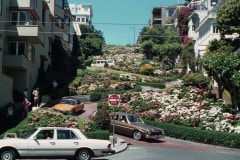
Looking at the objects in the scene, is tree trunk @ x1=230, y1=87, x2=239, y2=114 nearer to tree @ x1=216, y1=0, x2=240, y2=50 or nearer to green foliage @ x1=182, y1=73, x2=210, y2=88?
green foliage @ x1=182, y1=73, x2=210, y2=88

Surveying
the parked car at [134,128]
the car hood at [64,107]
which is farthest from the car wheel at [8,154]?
the car hood at [64,107]

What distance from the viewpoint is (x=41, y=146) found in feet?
56.9

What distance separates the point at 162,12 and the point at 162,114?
96830 millimetres

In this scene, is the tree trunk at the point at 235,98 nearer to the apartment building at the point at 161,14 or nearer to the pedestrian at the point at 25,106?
the pedestrian at the point at 25,106

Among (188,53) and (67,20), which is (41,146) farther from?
(188,53)

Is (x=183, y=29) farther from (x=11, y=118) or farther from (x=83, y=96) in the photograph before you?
(x=11, y=118)

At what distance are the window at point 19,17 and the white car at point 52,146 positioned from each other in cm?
1977

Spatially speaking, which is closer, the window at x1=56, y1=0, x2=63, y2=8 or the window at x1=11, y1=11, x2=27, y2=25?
the window at x1=11, y1=11, x2=27, y2=25

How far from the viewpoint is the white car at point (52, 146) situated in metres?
17.2

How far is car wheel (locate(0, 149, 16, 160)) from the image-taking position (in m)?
17.1

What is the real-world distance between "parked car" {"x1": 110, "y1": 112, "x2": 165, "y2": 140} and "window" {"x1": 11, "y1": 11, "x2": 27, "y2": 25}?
1236 centimetres

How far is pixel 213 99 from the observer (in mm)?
36844

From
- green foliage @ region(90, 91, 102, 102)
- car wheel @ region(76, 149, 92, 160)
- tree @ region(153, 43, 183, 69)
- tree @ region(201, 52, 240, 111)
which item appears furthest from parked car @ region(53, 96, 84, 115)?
tree @ region(153, 43, 183, 69)

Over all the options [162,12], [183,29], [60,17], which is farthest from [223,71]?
[162,12]
